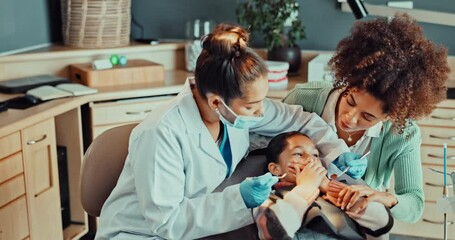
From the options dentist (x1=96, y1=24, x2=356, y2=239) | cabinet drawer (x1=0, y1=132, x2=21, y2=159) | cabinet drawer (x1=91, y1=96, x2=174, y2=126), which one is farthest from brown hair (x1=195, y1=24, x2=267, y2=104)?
cabinet drawer (x1=91, y1=96, x2=174, y2=126)

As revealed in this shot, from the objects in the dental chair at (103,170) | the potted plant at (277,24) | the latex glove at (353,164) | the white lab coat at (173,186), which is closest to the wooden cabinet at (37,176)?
the dental chair at (103,170)

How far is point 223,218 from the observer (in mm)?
1560

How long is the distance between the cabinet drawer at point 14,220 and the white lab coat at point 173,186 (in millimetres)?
888

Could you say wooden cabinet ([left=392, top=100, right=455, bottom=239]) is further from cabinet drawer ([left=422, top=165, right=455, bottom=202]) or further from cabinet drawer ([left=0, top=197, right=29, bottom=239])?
cabinet drawer ([left=0, top=197, right=29, bottom=239])

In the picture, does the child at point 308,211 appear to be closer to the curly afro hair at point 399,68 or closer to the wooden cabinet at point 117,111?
the curly afro hair at point 399,68

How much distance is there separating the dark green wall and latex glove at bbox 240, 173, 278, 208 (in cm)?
192

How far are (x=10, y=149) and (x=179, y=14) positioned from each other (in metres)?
1.47

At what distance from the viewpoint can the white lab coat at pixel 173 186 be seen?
5.10 feet

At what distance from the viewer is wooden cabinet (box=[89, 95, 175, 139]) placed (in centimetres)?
292

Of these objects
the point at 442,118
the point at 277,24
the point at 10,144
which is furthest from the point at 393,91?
the point at 277,24

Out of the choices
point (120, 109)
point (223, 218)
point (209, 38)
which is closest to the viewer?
point (223, 218)

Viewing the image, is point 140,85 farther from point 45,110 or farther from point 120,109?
point 45,110

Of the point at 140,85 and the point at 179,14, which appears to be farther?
the point at 179,14

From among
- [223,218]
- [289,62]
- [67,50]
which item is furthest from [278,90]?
[223,218]
